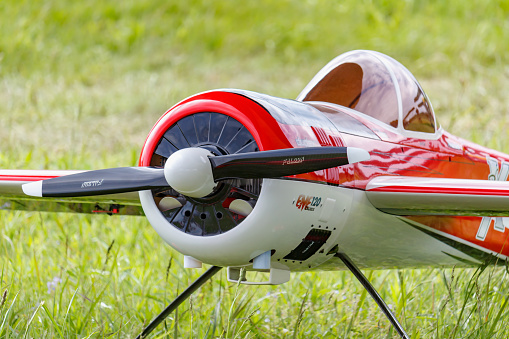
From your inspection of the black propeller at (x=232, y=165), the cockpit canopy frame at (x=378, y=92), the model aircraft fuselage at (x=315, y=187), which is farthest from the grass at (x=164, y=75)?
the black propeller at (x=232, y=165)

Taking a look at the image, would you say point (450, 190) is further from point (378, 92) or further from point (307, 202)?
point (378, 92)

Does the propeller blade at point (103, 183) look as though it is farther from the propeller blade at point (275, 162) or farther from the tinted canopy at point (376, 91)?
the tinted canopy at point (376, 91)

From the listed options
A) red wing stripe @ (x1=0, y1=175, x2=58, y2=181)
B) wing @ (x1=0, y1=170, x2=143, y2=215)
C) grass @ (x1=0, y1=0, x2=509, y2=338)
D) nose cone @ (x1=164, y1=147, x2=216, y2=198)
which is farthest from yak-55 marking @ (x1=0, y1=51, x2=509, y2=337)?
grass @ (x1=0, y1=0, x2=509, y2=338)

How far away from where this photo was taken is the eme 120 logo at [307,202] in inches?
117

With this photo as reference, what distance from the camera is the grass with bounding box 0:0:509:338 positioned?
528 centimetres

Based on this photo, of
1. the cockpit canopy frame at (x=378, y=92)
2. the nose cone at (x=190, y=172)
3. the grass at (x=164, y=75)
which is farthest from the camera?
the grass at (x=164, y=75)

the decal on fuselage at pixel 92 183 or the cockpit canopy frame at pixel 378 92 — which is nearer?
the decal on fuselage at pixel 92 183

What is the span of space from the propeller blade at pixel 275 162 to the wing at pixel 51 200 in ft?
3.54

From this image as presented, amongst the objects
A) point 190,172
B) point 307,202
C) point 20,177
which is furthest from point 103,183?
point 20,177

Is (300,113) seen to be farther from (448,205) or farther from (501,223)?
(501,223)

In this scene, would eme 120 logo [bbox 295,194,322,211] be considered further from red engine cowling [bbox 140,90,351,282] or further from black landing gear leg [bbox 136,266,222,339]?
black landing gear leg [bbox 136,266,222,339]

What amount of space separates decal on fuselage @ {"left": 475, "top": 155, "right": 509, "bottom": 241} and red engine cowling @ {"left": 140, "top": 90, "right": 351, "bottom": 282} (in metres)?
1.38

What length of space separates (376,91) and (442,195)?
36.2 inches

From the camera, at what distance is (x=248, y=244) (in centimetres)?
293
